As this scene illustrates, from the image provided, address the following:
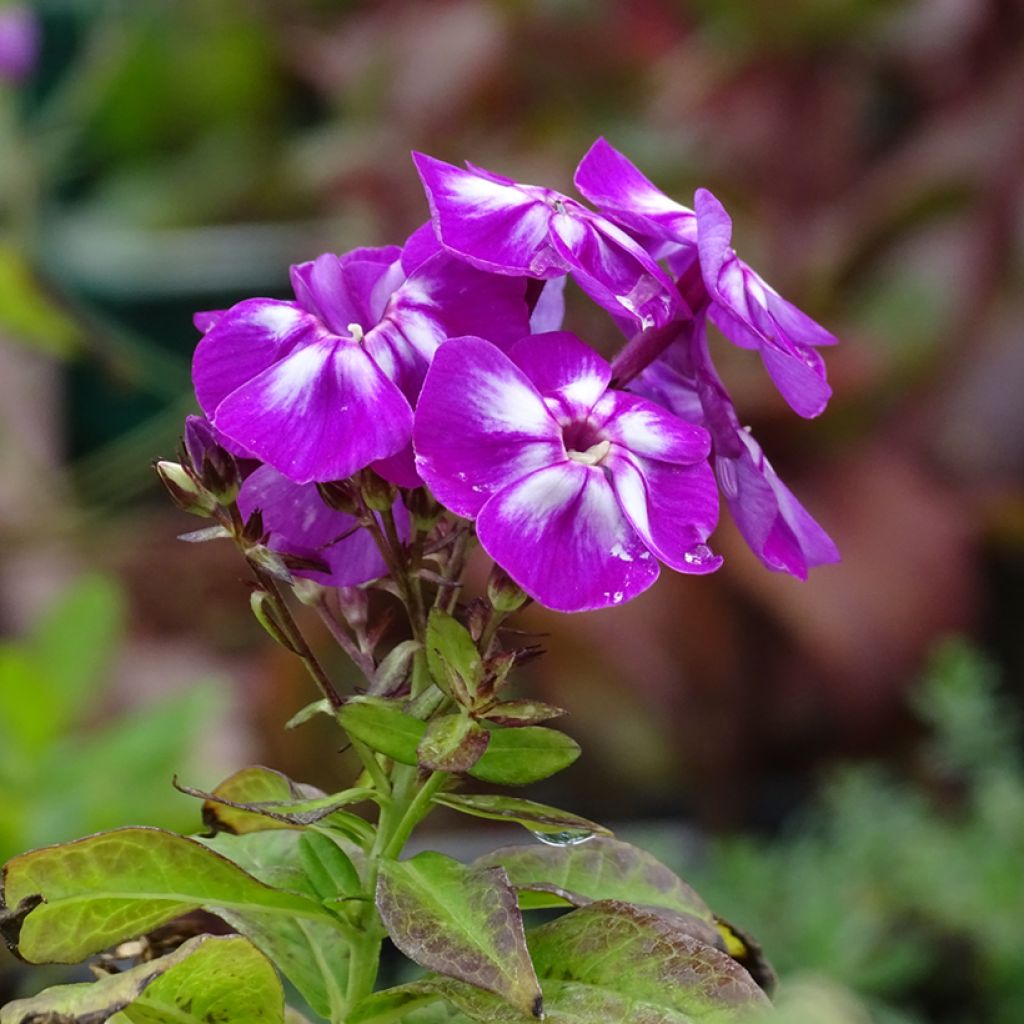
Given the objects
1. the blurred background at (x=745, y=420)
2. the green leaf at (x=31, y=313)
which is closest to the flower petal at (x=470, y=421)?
the blurred background at (x=745, y=420)

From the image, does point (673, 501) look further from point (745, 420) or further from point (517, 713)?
point (745, 420)

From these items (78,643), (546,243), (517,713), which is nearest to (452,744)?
(517,713)

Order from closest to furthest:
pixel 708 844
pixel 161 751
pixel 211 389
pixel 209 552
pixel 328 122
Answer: pixel 211 389 → pixel 161 751 → pixel 708 844 → pixel 209 552 → pixel 328 122

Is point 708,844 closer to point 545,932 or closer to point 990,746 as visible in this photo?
point 990,746

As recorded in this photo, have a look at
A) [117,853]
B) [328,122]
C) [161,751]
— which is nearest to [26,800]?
[161,751]

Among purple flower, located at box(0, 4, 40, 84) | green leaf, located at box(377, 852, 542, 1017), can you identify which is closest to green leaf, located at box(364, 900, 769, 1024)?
green leaf, located at box(377, 852, 542, 1017)
